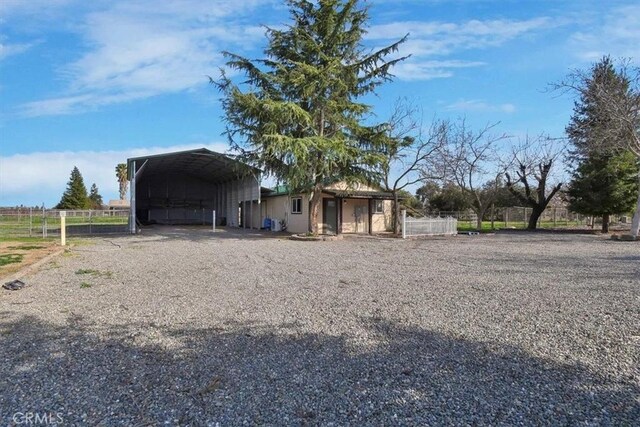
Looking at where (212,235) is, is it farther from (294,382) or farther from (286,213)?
(294,382)

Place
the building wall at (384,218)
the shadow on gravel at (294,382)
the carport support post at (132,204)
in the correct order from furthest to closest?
the building wall at (384,218) < the carport support post at (132,204) < the shadow on gravel at (294,382)

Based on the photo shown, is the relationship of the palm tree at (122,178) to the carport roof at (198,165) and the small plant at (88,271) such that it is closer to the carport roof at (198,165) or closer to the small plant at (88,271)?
the carport roof at (198,165)

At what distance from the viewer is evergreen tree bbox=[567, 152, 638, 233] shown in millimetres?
24094

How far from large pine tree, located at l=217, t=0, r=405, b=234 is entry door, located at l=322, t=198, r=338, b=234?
3.99 metres

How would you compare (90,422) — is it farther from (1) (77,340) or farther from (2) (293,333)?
(2) (293,333)

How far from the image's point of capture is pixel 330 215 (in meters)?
25.5

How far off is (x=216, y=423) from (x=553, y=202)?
166ft

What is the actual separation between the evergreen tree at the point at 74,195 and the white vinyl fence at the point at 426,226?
55.3 metres

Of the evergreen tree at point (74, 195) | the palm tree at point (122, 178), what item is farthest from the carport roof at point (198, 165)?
the palm tree at point (122, 178)

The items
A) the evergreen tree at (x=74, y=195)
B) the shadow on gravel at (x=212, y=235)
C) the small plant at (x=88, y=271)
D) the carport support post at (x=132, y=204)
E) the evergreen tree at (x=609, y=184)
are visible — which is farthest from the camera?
the evergreen tree at (x=74, y=195)

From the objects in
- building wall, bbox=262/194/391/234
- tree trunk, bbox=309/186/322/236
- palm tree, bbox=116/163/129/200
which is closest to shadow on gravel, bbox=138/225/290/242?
building wall, bbox=262/194/391/234

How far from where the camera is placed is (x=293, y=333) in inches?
186

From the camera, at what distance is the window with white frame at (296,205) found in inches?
1016

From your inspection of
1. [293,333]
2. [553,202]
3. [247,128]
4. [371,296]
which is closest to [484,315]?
[371,296]
